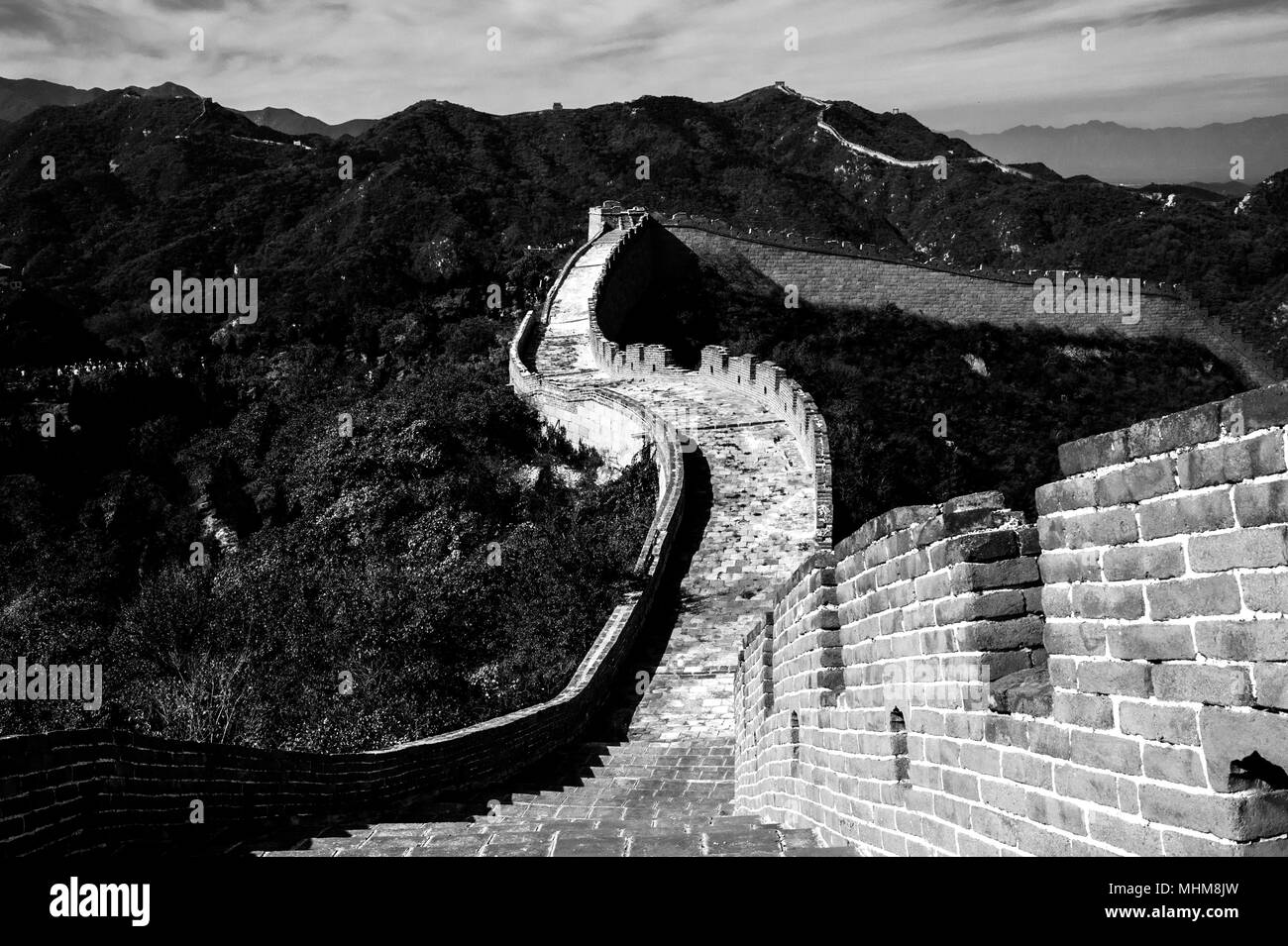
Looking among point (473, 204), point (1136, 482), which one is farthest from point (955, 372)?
point (1136, 482)

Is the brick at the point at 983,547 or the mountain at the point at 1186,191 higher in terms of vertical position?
the mountain at the point at 1186,191

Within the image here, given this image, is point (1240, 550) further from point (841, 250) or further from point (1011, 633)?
point (841, 250)

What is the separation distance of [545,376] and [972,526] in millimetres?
28824

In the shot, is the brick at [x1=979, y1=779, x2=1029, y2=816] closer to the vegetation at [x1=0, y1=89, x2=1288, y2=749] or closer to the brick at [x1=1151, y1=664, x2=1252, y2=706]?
the brick at [x1=1151, y1=664, x2=1252, y2=706]

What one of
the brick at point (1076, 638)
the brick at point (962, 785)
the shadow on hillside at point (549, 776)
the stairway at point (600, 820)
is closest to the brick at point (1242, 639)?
the brick at point (1076, 638)

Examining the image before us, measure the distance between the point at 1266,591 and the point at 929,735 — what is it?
2095 mm

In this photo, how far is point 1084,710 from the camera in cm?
353

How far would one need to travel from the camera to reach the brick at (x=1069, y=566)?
3480 mm

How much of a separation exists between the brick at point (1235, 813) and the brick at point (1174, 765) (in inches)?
1.3

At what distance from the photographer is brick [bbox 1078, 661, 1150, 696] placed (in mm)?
3251

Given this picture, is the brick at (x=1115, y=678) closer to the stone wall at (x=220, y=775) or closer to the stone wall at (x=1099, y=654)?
the stone wall at (x=1099, y=654)

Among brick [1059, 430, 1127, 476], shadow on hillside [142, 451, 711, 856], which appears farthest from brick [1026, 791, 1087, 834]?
shadow on hillside [142, 451, 711, 856]
